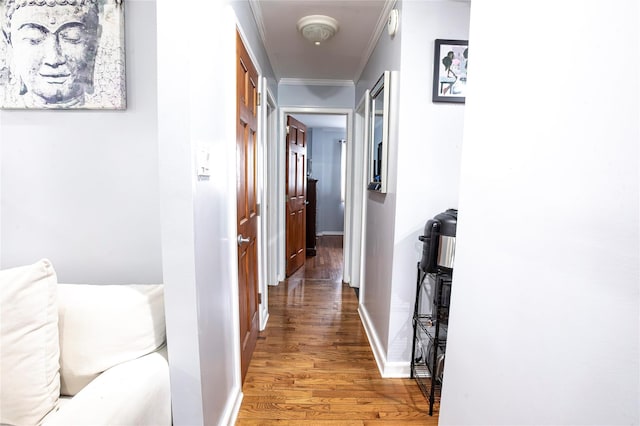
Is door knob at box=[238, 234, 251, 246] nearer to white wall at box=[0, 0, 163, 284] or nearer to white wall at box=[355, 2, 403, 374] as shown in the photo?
white wall at box=[0, 0, 163, 284]

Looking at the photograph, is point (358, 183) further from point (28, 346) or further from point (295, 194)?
point (28, 346)

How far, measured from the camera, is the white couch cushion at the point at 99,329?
939 millimetres

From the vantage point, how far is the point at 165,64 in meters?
0.91

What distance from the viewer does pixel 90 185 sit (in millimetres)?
1206

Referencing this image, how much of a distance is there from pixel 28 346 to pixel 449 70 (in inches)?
84.2

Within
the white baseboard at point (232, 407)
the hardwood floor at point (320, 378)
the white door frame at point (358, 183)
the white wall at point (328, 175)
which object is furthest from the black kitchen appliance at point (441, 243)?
the white wall at point (328, 175)

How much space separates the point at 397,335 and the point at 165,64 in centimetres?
183

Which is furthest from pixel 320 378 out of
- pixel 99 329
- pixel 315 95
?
pixel 315 95

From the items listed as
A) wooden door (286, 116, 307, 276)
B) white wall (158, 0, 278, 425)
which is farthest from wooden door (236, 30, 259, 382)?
wooden door (286, 116, 307, 276)

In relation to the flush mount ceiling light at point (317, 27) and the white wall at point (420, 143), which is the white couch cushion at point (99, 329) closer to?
the white wall at point (420, 143)

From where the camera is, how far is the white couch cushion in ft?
3.08

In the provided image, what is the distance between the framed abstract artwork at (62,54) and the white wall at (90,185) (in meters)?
0.04

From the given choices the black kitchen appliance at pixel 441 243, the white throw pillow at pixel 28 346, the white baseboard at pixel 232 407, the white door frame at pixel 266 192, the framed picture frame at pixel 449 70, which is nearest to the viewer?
the white throw pillow at pixel 28 346

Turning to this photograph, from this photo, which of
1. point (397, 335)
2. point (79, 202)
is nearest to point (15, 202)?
point (79, 202)
